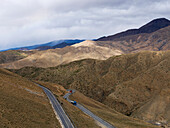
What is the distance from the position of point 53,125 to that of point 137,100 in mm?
65812

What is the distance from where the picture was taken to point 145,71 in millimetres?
100688

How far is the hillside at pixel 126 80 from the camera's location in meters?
80.6

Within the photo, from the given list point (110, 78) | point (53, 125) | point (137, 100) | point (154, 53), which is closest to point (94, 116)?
point (53, 125)

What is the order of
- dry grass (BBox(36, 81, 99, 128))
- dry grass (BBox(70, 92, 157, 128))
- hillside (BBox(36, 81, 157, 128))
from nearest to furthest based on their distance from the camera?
dry grass (BBox(36, 81, 99, 128)), hillside (BBox(36, 81, 157, 128)), dry grass (BBox(70, 92, 157, 128))

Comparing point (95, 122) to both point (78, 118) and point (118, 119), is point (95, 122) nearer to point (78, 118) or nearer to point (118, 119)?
point (78, 118)

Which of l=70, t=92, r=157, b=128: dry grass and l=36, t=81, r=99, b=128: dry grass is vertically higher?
l=36, t=81, r=99, b=128: dry grass

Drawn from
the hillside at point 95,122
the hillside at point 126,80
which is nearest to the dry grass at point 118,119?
the hillside at point 95,122

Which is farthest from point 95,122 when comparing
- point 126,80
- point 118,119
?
point 126,80

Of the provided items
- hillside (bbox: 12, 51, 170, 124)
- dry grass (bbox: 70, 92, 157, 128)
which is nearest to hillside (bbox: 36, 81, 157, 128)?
dry grass (bbox: 70, 92, 157, 128)

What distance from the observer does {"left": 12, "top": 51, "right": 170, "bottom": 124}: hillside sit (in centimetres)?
8062

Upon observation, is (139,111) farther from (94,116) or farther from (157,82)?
(94,116)

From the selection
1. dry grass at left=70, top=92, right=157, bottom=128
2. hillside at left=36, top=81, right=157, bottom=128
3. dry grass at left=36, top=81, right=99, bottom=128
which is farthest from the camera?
dry grass at left=70, top=92, right=157, bottom=128

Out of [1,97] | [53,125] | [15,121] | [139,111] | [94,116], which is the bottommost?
[139,111]

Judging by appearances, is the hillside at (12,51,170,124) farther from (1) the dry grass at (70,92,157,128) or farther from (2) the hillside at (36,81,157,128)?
(2) the hillside at (36,81,157,128)
